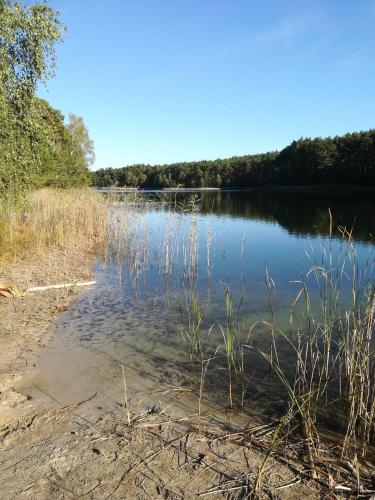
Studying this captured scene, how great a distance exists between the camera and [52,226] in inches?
598

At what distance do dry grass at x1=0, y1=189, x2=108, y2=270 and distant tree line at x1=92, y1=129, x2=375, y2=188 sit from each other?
2153cm

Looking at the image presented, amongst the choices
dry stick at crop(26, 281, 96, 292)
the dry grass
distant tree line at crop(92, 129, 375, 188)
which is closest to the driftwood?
dry stick at crop(26, 281, 96, 292)

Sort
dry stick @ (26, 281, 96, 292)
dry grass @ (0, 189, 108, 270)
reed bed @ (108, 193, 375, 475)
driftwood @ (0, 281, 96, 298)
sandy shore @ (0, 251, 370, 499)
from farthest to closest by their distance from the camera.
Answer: dry grass @ (0, 189, 108, 270), dry stick @ (26, 281, 96, 292), driftwood @ (0, 281, 96, 298), reed bed @ (108, 193, 375, 475), sandy shore @ (0, 251, 370, 499)

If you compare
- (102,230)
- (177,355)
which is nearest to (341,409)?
(177,355)

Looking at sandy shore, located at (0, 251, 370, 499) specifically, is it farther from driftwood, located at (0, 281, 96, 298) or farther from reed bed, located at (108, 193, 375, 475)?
driftwood, located at (0, 281, 96, 298)

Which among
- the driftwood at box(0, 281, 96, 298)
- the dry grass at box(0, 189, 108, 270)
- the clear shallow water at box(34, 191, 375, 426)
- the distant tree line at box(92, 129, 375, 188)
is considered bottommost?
the clear shallow water at box(34, 191, 375, 426)

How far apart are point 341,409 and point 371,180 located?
6436 centimetres

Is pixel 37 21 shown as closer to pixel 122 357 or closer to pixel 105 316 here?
pixel 105 316

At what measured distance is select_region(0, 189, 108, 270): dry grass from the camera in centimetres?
1230

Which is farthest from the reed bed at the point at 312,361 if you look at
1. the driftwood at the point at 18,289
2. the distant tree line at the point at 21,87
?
the distant tree line at the point at 21,87

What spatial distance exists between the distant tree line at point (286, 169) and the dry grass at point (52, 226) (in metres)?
21.5

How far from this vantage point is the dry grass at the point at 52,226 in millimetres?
12297

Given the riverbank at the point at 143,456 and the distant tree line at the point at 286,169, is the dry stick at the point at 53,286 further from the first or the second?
the distant tree line at the point at 286,169

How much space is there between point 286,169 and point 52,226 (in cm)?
7002
